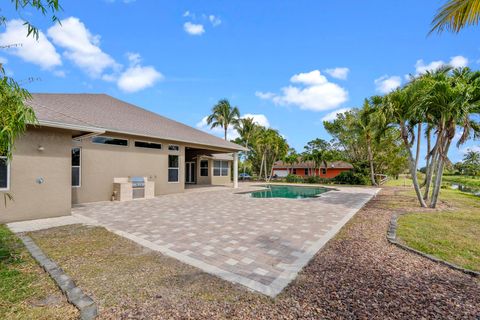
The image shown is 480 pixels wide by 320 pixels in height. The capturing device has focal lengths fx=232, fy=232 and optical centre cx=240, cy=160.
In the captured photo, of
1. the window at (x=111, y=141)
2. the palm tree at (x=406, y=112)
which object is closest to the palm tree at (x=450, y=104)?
the palm tree at (x=406, y=112)

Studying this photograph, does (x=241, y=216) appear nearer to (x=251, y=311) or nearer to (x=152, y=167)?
(x=251, y=311)

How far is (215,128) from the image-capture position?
33.4 metres

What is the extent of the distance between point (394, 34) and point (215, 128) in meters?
25.3

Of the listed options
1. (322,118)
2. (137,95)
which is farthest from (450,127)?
(322,118)

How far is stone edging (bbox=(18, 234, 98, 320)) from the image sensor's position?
269 centimetres

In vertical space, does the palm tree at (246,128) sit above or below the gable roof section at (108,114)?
above

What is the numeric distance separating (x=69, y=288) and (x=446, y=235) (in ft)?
26.6

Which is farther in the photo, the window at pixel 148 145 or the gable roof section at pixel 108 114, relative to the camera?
the window at pixel 148 145

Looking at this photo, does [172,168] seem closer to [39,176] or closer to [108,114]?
[108,114]

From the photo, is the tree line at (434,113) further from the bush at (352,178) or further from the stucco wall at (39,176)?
the bush at (352,178)

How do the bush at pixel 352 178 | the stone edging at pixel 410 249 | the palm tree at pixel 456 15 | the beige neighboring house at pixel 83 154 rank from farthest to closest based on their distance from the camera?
the bush at pixel 352 178 < the beige neighboring house at pixel 83 154 < the palm tree at pixel 456 15 < the stone edging at pixel 410 249

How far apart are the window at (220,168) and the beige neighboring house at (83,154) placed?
5434 millimetres

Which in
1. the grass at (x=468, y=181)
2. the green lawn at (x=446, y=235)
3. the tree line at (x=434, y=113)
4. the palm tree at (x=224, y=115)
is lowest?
the grass at (x=468, y=181)

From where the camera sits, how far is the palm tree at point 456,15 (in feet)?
14.1
